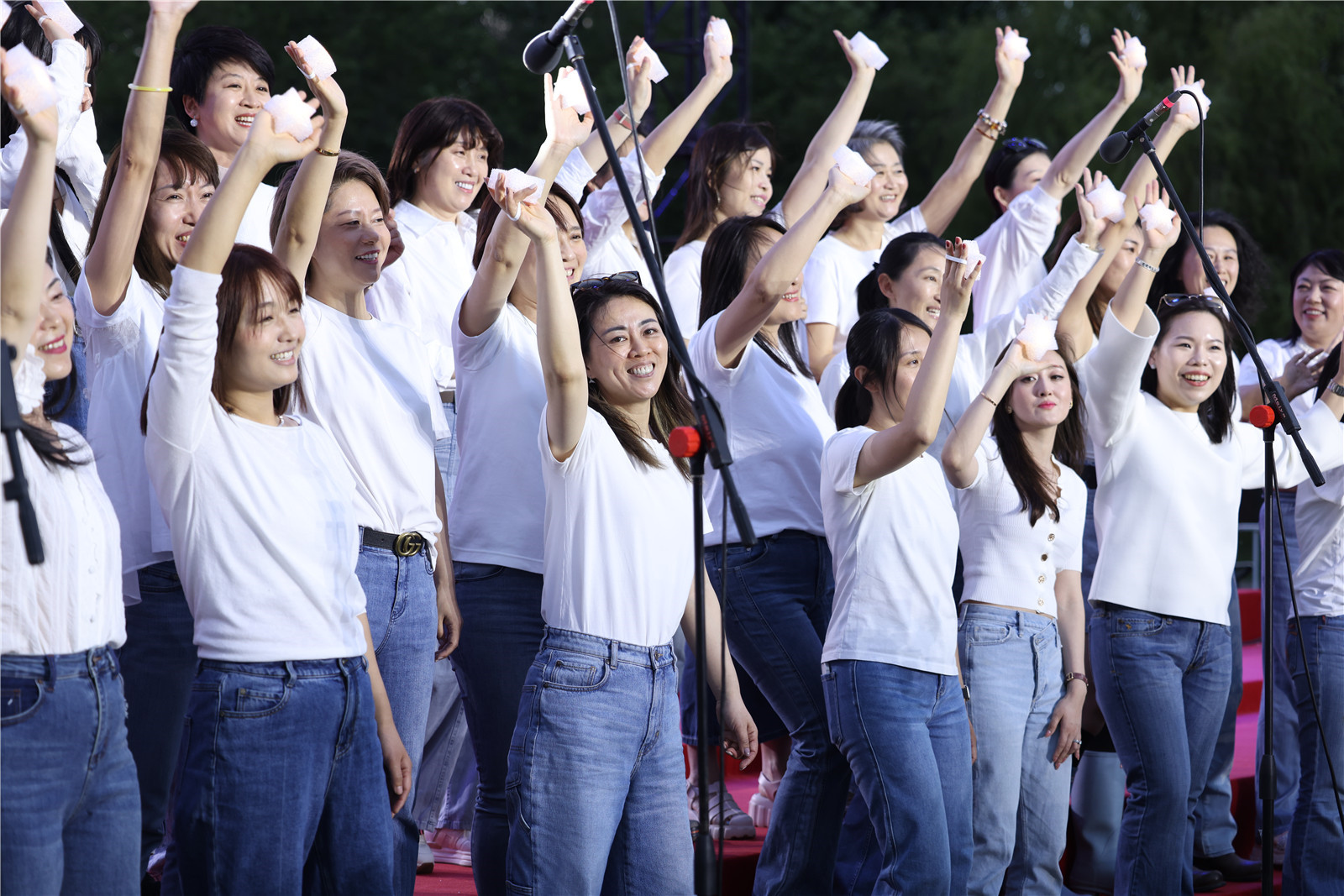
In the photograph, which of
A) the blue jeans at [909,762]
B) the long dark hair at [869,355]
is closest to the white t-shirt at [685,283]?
the long dark hair at [869,355]

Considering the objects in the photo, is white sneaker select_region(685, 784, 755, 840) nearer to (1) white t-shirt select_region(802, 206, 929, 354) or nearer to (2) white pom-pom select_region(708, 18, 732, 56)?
(1) white t-shirt select_region(802, 206, 929, 354)

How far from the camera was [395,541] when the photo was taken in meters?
2.71

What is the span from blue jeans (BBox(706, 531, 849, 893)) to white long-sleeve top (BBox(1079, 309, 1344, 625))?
74 centimetres

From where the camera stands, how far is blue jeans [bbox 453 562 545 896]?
9.28 ft

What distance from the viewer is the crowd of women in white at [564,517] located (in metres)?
2.23

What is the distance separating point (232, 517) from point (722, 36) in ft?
6.66

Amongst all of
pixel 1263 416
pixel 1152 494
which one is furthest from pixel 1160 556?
pixel 1263 416

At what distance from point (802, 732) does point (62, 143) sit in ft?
6.50

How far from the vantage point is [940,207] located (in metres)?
4.70

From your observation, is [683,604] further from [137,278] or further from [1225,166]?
[1225,166]

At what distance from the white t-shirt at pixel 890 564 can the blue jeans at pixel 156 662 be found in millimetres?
1281

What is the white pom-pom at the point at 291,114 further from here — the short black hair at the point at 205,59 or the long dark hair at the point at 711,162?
the long dark hair at the point at 711,162

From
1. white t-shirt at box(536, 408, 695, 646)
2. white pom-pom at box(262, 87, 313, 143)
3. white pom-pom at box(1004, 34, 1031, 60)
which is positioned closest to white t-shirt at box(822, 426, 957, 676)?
white t-shirt at box(536, 408, 695, 646)

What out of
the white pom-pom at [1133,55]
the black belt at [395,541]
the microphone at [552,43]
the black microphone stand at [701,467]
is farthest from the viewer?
the white pom-pom at [1133,55]
